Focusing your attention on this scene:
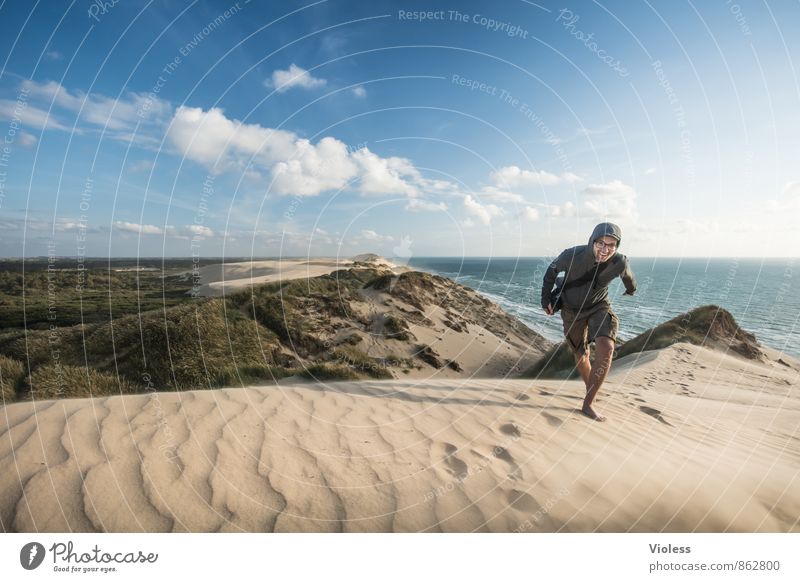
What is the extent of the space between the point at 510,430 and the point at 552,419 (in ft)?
2.35

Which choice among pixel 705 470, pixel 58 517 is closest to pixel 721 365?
pixel 705 470

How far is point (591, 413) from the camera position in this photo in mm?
4375

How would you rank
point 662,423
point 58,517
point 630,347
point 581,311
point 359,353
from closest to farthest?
point 58,517 → point 662,423 → point 581,311 → point 359,353 → point 630,347

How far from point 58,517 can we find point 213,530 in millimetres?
990

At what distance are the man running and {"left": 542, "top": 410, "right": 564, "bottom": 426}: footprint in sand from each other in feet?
1.67

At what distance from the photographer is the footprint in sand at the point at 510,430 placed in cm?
367

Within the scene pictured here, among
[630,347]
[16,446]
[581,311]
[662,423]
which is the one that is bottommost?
[630,347]

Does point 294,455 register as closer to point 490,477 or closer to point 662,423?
point 490,477

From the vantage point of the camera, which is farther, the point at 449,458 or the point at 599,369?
the point at 599,369

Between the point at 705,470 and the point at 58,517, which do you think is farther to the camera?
the point at 705,470

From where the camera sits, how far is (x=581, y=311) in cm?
483

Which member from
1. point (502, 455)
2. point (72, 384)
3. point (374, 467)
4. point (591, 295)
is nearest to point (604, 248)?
point (591, 295)

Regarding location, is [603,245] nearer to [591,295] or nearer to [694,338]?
[591,295]
